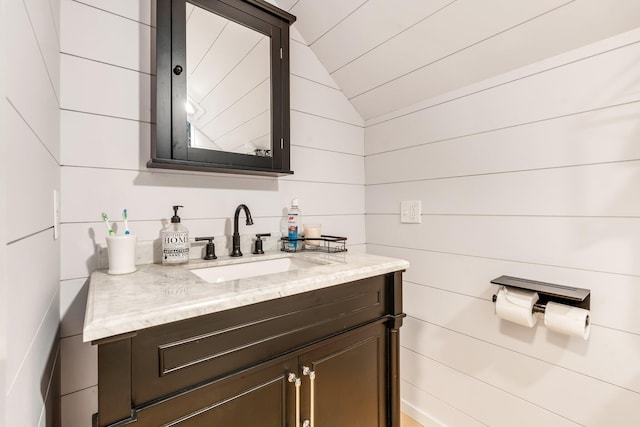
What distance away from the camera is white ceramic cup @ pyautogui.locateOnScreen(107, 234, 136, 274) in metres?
0.91

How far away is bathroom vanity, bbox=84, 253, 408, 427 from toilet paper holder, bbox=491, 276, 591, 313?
1.47 feet

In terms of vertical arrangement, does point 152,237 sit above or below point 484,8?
below

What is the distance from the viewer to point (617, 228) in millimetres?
974

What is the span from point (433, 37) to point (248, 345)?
4.44ft

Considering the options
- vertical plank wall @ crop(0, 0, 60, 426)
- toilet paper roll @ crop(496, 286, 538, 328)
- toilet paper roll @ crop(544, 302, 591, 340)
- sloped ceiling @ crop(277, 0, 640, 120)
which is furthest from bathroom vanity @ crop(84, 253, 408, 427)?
sloped ceiling @ crop(277, 0, 640, 120)

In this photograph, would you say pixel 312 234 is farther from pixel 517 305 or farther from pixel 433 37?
pixel 433 37

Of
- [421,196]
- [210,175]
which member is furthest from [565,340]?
[210,175]

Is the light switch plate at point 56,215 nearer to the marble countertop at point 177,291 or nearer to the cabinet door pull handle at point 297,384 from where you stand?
the marble countertop at point 177,291

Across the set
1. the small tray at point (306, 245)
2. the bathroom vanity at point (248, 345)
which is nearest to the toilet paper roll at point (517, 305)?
the bathroom vanity at point (248, 345)

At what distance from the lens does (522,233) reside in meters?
1.18

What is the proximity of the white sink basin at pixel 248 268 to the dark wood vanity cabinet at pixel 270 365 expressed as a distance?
28cm

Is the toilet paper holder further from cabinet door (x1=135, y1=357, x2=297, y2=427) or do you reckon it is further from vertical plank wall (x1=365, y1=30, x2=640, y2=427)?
cabinet door (x1=135, y1=357, x2=297, y2=427)

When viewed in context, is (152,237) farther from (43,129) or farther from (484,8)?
(484,8)

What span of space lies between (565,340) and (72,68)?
1.93 m
